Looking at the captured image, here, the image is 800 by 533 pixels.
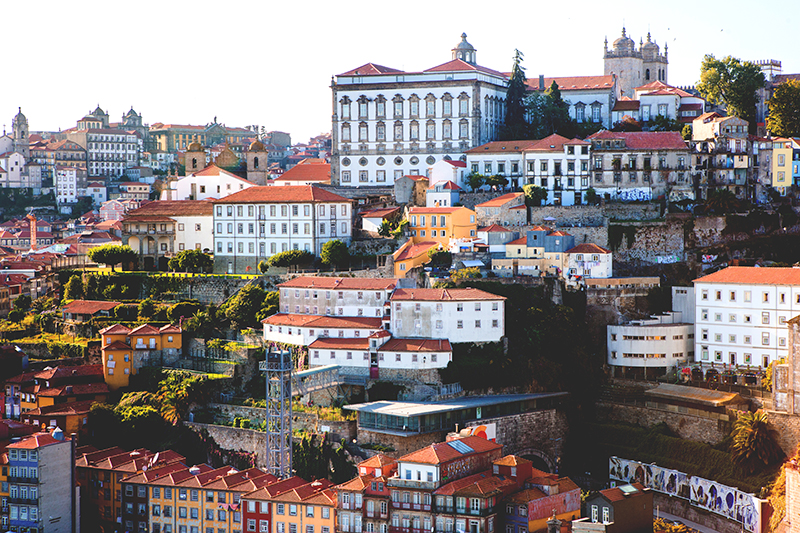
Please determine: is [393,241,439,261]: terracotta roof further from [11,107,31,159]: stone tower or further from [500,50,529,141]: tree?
[11,107,31,159]: stone tower

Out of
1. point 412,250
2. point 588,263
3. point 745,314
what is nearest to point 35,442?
point 412,250

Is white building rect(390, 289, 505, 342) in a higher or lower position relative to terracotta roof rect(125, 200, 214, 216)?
lower

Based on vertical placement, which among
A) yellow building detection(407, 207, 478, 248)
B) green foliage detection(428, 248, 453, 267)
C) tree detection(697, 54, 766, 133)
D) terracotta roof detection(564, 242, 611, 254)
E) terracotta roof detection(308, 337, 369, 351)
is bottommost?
terracotta roof detection(308, 337, 369, 351)

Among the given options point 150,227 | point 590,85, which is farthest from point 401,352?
point 590,85

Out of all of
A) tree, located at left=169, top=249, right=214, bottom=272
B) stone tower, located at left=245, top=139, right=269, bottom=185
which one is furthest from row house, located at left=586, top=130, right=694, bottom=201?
stone tower, located at left=245, top=139, right=269, bottom=185

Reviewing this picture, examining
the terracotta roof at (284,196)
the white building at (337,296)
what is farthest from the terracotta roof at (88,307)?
the white building at (337,296)
